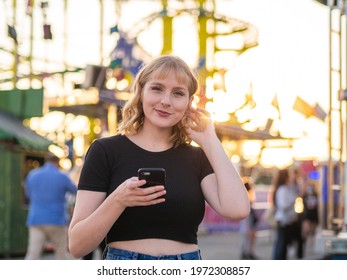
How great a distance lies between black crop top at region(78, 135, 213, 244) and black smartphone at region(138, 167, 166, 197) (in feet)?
0.39

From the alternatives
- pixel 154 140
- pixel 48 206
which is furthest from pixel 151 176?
pixel 48 206

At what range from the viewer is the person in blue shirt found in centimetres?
946

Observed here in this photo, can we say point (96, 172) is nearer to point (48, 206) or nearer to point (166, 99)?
point (166, 99)

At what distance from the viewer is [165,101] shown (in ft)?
9.39

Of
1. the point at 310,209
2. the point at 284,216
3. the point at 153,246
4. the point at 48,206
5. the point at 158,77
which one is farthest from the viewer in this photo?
the point at 310,209

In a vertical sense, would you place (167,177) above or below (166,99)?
below

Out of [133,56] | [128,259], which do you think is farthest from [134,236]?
[133,56]

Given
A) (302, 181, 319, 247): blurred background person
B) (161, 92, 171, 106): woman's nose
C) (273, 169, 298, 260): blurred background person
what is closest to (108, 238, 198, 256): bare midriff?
(161, 92, 171, 106): woman's nose

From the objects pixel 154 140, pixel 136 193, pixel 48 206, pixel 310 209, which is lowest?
pixel 310 209

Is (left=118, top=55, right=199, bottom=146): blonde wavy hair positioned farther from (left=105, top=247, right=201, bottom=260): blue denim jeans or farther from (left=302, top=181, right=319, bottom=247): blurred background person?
(left=302, top=181, right=319, bottom=247): blurred background person

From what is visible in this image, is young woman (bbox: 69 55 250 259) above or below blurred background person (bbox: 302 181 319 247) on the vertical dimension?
above

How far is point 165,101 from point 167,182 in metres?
0.28

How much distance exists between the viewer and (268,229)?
22891 mm

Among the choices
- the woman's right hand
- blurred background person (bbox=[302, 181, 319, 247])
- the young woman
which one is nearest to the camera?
the woman's right hand
